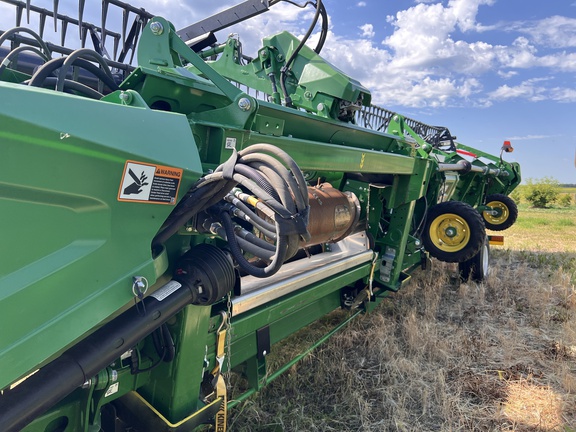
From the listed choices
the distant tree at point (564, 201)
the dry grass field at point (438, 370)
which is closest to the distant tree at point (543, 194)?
the distant tree at point (564, 201)

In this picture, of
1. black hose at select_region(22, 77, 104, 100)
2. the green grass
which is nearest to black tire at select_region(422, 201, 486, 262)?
black hose at select_region(22, 77, 104, 100)

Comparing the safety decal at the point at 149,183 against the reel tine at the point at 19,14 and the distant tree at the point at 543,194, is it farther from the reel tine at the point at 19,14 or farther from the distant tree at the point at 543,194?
the distant tree at the point at 543,194

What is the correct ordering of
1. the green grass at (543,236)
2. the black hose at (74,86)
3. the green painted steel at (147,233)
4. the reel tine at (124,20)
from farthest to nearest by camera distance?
the green grass at (543,236)
the reel tine at (124,20)
the black hose at (74,86)
the green painted steel at (147,233)

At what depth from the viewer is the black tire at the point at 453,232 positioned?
4.14 metres

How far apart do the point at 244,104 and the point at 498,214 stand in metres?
7.24

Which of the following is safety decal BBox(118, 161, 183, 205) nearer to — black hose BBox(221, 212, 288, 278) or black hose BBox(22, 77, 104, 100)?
black hose BBox(221, 212, 288, 278)

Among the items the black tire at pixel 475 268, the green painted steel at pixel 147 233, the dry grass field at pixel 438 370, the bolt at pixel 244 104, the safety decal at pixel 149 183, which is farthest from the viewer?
the black tire at pixel 475 268

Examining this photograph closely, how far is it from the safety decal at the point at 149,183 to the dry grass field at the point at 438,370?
1.57m

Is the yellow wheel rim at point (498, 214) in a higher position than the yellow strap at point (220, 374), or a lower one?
higher

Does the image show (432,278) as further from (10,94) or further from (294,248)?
(10,94)

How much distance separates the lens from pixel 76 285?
43.4 inches

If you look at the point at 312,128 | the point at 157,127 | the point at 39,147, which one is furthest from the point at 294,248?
the point at 312,128

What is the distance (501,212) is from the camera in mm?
7781

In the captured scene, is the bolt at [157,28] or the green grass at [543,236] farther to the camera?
the green grass at [543,236]
